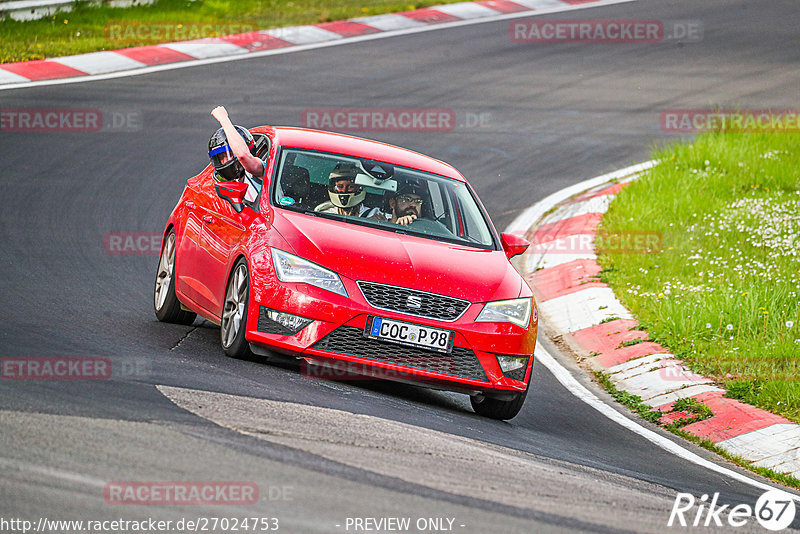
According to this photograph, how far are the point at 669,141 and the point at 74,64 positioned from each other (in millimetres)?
8985

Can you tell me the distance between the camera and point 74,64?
18.2 m

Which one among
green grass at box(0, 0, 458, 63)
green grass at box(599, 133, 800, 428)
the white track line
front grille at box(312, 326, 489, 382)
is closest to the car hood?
front grille at box(312, 326, 489, 382)

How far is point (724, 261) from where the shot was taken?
500 inches

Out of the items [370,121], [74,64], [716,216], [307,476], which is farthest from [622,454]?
[74,64]

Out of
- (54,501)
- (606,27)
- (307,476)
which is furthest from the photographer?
(606,27)

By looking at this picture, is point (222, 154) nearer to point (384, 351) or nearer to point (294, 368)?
point (294, 368)

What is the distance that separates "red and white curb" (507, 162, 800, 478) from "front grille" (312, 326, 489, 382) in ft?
7.63

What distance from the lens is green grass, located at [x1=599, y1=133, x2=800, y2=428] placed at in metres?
10.1

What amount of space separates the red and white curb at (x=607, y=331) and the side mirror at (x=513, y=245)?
5.90 feet

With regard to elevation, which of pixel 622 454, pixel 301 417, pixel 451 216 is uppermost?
pixel 451 216

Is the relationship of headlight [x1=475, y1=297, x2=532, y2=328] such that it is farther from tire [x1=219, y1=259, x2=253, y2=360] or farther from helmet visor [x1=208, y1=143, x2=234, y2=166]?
helmet visor [x1=208, y1=143, x2=234, y2=166]

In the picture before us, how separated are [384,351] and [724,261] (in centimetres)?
619

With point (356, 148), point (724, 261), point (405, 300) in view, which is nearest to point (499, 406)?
point (405, 300)

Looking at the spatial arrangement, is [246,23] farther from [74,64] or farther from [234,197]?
[234,197]
